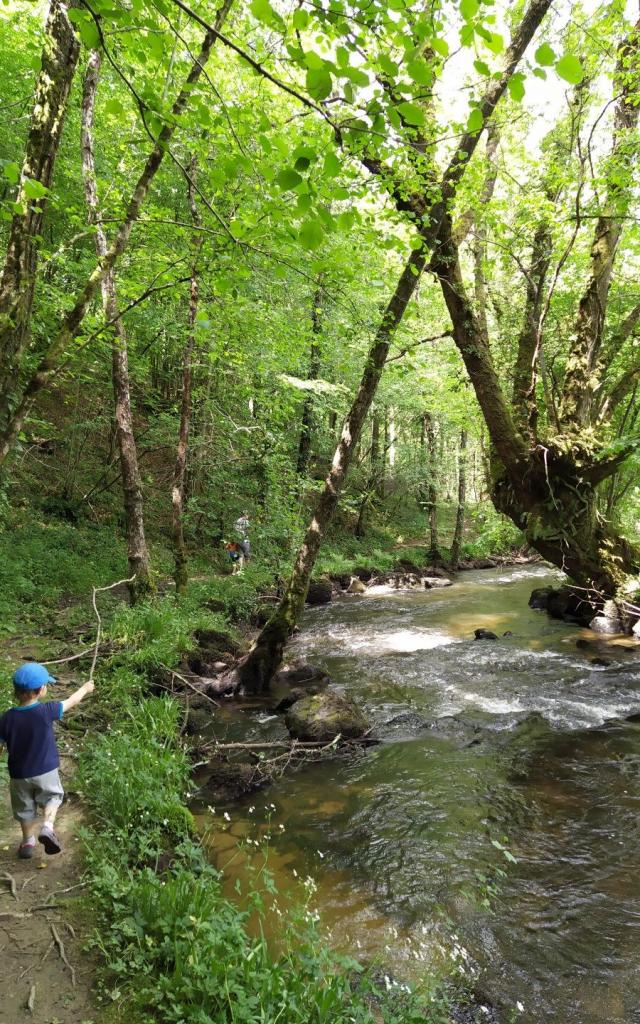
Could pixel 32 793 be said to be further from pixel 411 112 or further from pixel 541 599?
pixel 541 599

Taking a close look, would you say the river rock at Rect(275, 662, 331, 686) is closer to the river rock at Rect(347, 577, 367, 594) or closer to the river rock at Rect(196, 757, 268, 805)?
the river rock at Rect(196, 757, 268, 805)

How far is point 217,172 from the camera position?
483 centimetres

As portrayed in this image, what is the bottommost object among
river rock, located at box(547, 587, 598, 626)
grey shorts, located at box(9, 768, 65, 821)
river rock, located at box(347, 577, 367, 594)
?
river rock, located at box(347, 577, 367, 594)

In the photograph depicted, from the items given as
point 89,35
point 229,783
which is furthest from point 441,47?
point 229,783

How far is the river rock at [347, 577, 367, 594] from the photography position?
62.6 feet

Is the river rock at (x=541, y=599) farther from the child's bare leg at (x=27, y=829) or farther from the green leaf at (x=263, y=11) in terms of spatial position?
the green leaf at (x=263, y=11)

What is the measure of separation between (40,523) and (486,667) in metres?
11.6

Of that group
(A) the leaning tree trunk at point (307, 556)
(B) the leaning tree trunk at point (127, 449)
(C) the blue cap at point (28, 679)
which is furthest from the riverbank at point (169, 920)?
(B) the leaning tree trunk at point (127, 449)

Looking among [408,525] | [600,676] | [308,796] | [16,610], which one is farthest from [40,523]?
[408,525]

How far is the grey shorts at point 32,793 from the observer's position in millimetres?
3939


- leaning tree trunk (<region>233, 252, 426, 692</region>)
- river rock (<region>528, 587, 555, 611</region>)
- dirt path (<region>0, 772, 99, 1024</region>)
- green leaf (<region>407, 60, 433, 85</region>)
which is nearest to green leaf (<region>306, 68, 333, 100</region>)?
green leaf (<region>407, 60, 433, 85</region>)

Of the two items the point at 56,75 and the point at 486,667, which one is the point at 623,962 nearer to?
the point at 486,667

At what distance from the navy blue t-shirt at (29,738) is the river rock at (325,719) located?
12.1 ft

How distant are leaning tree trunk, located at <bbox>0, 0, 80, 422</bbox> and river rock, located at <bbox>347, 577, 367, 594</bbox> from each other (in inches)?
630
